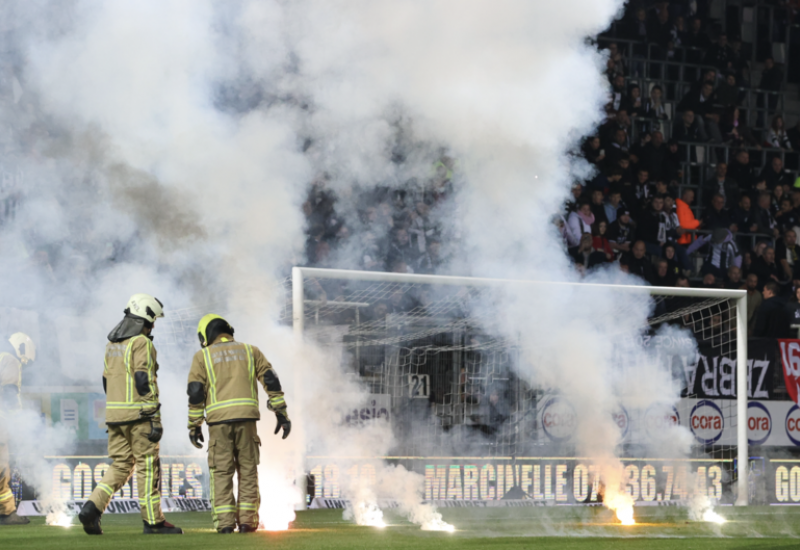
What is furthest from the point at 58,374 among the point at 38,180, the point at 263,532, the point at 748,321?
the point at 748,321

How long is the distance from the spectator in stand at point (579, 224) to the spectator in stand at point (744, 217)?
3908 mm

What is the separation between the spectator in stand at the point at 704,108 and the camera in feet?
60.1

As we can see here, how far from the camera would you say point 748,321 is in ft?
49.6

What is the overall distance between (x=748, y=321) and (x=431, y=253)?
4.86m

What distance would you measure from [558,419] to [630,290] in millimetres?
1835

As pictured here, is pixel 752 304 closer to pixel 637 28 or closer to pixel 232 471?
pixel 637 28

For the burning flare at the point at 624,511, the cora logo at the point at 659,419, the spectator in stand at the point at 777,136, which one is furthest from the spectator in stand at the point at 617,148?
the burning flare at the point at 624,511

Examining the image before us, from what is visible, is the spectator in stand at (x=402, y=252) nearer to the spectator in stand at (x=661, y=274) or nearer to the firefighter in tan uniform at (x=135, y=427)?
the spectator in stand at (x=661, y=274)

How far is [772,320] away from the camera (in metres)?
15.1

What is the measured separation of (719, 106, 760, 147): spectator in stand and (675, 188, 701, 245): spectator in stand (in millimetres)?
1915

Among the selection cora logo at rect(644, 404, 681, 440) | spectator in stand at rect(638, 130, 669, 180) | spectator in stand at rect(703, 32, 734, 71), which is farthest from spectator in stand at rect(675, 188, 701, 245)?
cora logo at rect(644, 404, 681, 440)

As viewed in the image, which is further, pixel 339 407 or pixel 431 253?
pixel 431 253

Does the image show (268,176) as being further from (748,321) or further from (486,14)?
(748,321)

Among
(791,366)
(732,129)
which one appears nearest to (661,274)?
(791,366)
